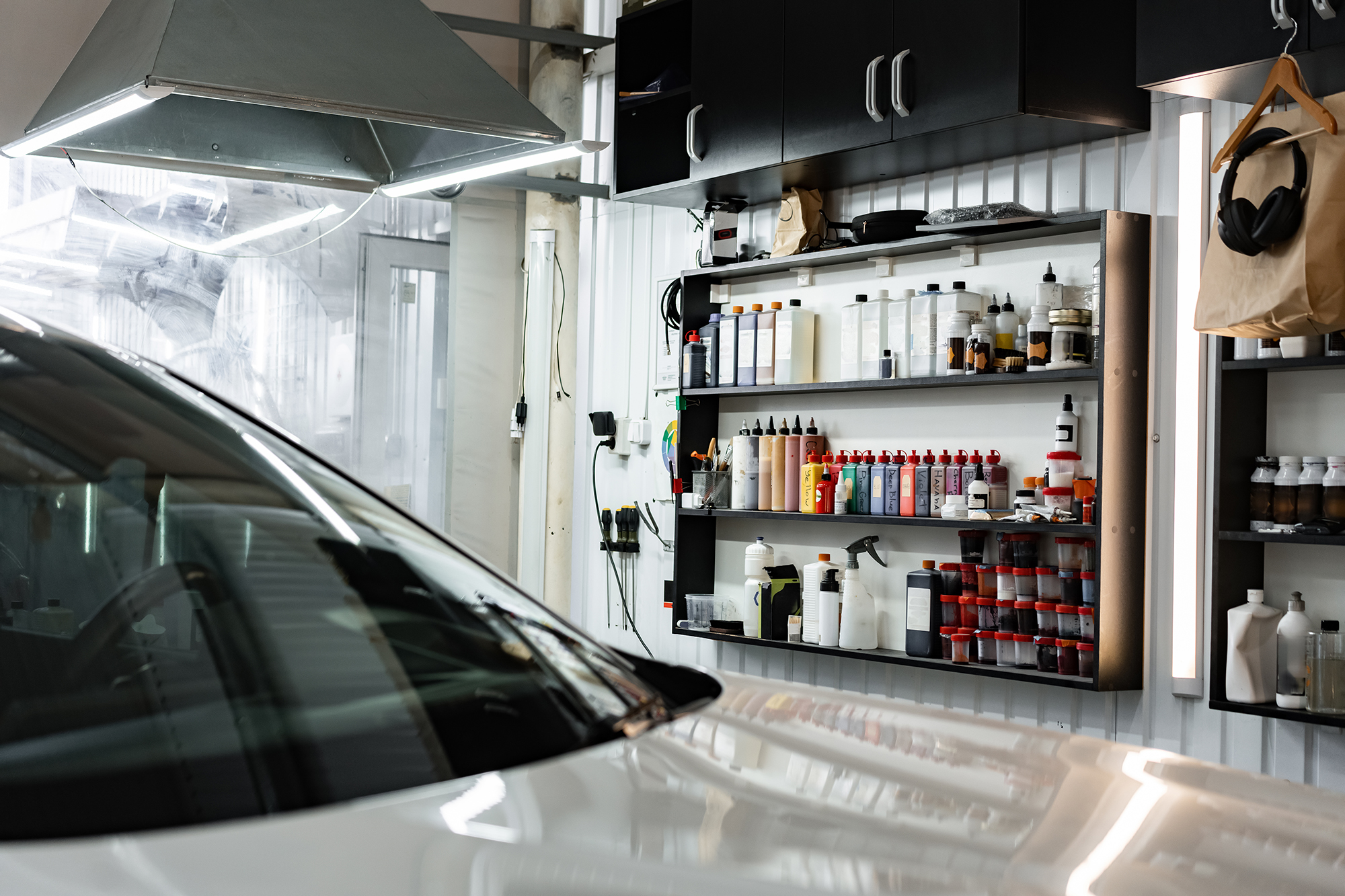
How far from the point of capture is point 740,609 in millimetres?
4652

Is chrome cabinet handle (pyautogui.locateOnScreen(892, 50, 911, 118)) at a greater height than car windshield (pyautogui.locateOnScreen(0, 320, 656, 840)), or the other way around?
chrome cabinet handle (pyautogui.locateOnScreen(892, 50, 911, 118))

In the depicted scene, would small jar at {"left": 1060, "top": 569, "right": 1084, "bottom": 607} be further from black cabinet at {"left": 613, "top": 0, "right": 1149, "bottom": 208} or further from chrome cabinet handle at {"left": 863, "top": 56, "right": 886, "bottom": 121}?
chrome cabinet handle at {"left": 863, "top": 56, "right": 886, "bottom": 121}

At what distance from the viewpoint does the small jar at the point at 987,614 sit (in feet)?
11.9

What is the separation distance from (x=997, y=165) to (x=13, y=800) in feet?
11.4

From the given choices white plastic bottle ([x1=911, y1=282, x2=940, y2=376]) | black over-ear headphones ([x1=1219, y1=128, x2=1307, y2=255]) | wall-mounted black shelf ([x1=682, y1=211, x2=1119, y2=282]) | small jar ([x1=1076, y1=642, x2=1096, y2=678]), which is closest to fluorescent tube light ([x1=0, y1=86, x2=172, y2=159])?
wall-mounted black shelf ([x1=682, y1=211, x2=1119, y2=282])

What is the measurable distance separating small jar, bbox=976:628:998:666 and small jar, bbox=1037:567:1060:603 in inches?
7.0

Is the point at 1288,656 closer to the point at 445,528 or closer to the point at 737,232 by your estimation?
the point at 737,232

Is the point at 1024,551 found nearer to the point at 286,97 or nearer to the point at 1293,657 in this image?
the point at 1293,657

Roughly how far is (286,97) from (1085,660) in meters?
2.46

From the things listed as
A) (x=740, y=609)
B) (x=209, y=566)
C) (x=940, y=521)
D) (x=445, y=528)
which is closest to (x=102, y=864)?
(x=209, y=566)

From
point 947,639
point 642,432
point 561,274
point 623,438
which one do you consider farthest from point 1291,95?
point 561,274

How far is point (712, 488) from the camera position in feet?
14.9

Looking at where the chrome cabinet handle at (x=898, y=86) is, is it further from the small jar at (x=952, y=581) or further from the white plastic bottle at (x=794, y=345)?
the small jar at (x=952, y=581)

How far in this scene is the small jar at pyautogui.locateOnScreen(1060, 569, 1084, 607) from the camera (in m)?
3.44
